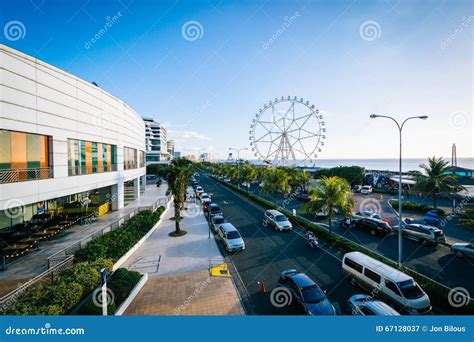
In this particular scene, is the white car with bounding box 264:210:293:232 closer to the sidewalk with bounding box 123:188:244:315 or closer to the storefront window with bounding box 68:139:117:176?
the sidewalk with bounding box 123:188:244:315

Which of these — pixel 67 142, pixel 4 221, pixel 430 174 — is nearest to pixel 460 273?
pixel 430 174

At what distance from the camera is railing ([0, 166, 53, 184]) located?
10.7m

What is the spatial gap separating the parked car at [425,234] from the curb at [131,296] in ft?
63.5

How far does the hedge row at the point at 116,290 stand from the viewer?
25.4 ft

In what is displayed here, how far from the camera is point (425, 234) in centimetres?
1623

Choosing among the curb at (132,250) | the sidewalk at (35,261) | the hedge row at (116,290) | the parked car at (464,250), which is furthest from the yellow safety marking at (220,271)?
the parked car at (464,250)

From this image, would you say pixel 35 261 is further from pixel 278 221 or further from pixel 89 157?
pixel 278 221

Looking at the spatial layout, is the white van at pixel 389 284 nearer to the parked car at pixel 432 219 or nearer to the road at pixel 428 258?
the road at pixel 428 258

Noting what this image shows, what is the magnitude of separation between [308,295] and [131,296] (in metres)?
7.71

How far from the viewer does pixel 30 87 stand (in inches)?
466

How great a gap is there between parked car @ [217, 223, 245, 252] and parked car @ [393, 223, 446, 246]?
13.4m

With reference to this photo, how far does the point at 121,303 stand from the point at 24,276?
6215mm

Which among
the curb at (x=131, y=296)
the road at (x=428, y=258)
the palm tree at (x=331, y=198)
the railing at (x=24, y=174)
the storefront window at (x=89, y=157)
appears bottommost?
the road at (x=428, y=258)

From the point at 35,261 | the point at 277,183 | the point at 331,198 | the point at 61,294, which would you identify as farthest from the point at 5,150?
the point at 277,183
